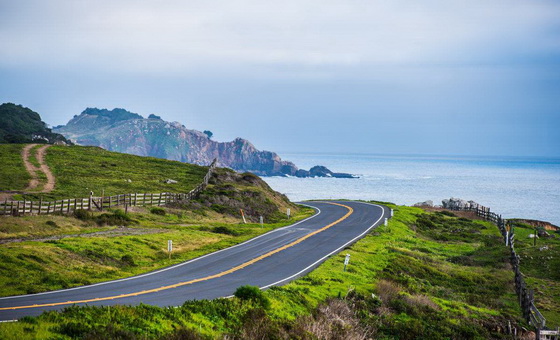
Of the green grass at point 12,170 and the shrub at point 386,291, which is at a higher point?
the green grass at point 12,170

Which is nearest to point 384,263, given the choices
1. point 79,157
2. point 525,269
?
point 525,269

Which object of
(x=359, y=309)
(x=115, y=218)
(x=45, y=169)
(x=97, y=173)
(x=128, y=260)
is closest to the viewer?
(x=359, y=309)

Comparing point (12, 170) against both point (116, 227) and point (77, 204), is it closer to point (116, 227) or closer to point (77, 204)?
point (77, 204)

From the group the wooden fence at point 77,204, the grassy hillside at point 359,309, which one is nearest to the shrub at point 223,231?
the wooden fence at point 77,204

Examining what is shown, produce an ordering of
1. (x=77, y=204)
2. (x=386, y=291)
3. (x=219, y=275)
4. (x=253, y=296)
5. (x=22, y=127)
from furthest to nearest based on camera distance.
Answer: (x=22, y=127) → (x=77, y=204) → (x=219, y=275) → (x=386, y=291) → (x=253, y=296)

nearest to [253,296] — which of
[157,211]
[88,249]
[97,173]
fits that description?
[88,249]

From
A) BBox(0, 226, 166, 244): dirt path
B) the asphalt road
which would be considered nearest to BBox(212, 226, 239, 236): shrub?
the asphalt road

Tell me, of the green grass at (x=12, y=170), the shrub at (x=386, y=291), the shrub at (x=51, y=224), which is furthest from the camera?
the green grass at (x=12, y=170)

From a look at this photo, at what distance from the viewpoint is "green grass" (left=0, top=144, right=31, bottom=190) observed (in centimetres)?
6375

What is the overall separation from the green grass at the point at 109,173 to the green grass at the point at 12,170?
3964 mm

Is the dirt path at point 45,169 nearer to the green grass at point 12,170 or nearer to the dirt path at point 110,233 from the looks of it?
the green grass at point 12,170

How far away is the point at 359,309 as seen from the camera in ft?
76.4

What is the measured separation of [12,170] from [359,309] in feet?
209

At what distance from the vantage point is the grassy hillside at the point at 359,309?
51.1 ft
